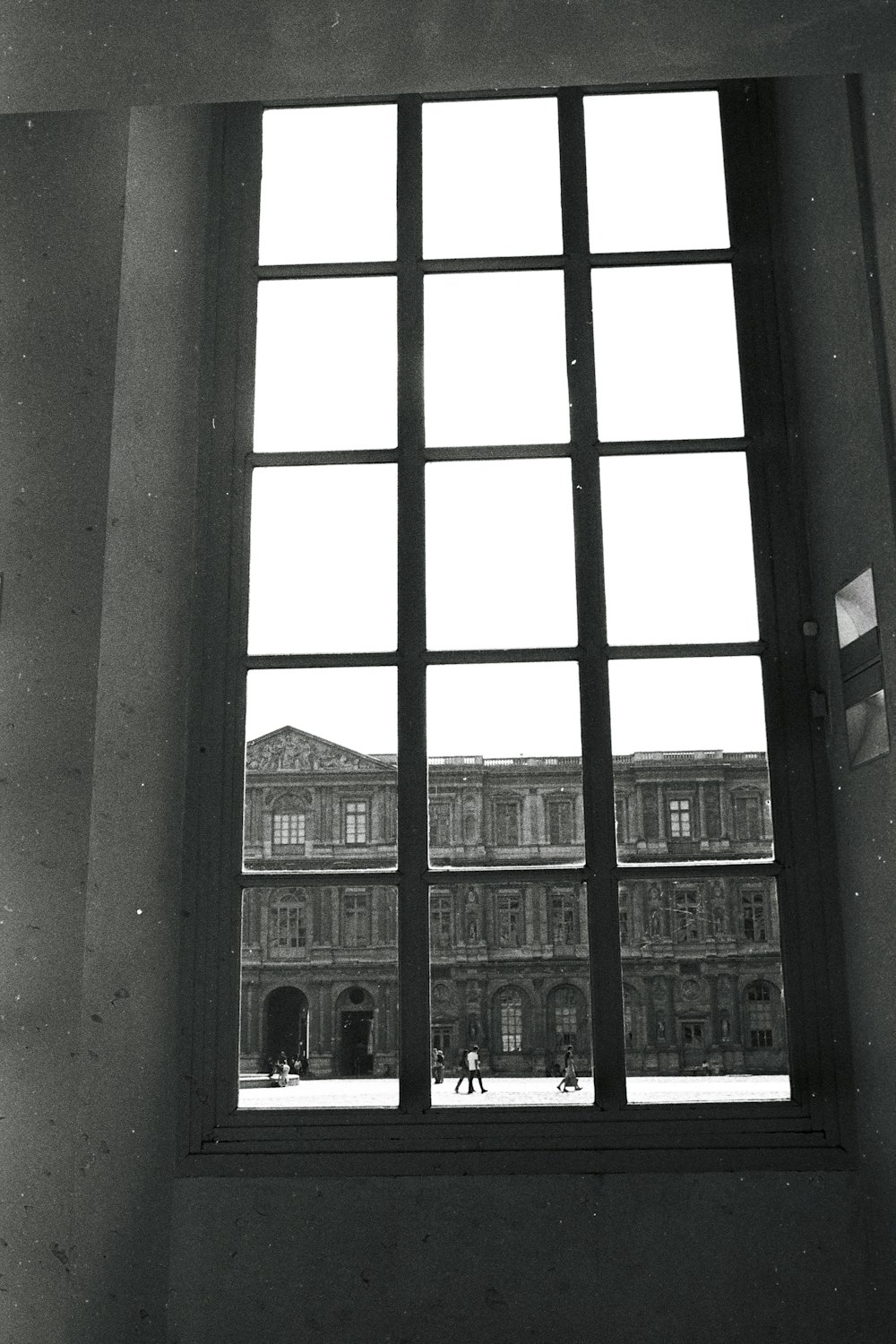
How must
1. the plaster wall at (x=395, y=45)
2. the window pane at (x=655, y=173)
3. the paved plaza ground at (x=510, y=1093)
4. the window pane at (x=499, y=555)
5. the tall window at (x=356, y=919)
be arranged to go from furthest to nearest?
the window pane at (x=655, y=173) < the window pane at (x=499, y=555) < the tall window at (x=356, y=919) < the paved plaza ground at (x=510, y=1093) < the plaster wall at (x=395, y=45)

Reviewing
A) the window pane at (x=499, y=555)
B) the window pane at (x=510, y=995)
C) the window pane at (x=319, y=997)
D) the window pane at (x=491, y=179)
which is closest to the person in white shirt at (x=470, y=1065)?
the window pane at (x=510, y=995)

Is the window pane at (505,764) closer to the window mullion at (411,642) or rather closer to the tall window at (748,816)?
the window mullion at (411,642)

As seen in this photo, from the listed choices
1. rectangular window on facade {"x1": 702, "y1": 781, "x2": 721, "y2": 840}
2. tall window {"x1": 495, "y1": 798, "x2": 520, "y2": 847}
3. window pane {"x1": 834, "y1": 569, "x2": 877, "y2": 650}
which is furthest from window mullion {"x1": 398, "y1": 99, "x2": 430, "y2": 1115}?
window pane {"x1": 834, "y1": 569, "x2": 877, "y2": 650}

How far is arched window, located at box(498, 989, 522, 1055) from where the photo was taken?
2217 mm

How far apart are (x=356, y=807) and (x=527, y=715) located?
35 cm

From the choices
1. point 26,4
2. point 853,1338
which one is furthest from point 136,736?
point 853,1338

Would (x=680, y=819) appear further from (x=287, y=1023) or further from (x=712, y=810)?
(x=287, y=1023)

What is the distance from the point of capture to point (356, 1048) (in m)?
2.24

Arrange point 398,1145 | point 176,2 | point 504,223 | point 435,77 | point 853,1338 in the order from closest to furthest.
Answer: point 176,2 → point 435,77 → point 853,1338 → point 398,1145 → point 504,223

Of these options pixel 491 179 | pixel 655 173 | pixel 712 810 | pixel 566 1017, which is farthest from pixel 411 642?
pixel 655 173

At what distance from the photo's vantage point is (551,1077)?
221 centimetres

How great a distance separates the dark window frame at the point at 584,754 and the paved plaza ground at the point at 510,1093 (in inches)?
0.9

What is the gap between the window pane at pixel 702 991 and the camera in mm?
2182

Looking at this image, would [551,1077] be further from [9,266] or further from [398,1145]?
[9,266]
